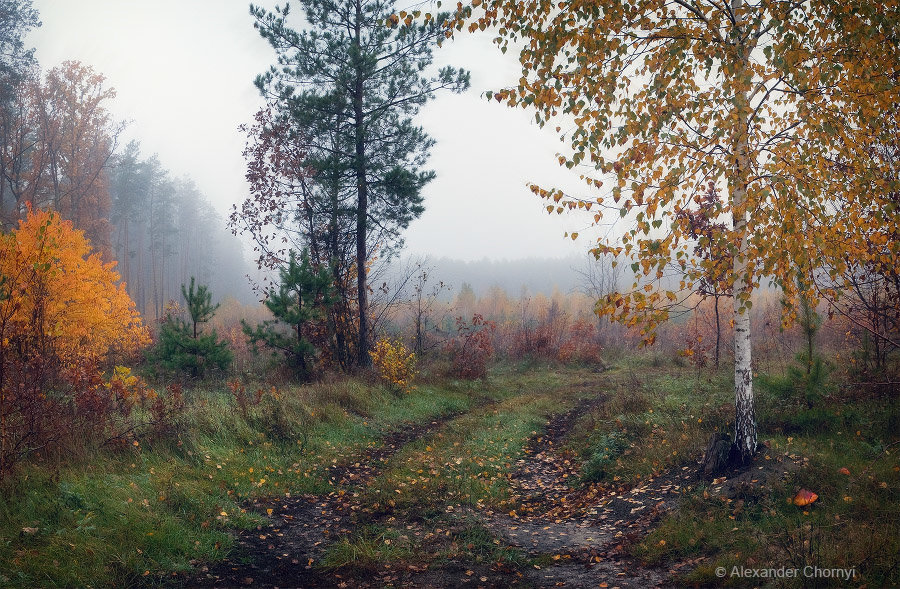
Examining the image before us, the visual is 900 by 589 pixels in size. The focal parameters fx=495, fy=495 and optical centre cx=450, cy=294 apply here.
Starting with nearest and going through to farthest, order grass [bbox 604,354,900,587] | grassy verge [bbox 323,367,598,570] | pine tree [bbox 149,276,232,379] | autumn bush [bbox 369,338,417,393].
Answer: grass [bbox 604,354,900,587] < grassy verge [bbox 323,367,598,570] < autumn bush [bbox 369,338,417,393] < pine tree [bbox 149,276,232,379]

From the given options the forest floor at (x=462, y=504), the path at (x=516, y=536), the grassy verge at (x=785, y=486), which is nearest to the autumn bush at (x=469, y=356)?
the forest floor at (x=462, y=504)

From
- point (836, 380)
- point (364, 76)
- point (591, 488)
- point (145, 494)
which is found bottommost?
point (591, 488)

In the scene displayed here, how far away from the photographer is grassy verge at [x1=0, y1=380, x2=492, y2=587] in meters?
4.46

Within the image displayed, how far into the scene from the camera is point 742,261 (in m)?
5.28

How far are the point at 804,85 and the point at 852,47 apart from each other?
528 mm

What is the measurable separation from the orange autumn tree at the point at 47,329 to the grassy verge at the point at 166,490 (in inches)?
25.3

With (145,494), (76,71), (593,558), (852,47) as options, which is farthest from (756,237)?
(76,71)

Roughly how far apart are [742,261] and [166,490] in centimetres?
702

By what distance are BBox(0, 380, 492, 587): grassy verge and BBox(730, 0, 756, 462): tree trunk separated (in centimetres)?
564

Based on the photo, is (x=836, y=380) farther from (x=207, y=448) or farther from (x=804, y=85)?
(x=207, y=448)

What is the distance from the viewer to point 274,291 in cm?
1336

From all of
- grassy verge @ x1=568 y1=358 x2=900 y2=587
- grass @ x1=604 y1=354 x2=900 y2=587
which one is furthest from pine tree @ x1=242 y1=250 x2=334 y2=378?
grass @ x1=604 y1=354 x2=900 y2=587

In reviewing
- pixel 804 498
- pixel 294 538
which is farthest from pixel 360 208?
pixel 804 498

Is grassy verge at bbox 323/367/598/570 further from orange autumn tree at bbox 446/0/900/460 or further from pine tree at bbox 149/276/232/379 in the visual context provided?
pine tree at bbox 149/276/232/379
